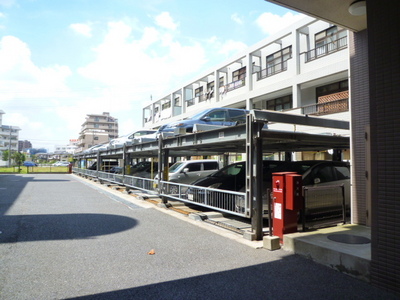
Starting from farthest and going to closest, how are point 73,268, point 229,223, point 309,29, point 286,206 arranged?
point 309,29, point 229,223, point 286,206, point 73,268

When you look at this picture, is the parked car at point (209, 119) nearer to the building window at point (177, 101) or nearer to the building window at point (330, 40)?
the building window at point (330, 40)

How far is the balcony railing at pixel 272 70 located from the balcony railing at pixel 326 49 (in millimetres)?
1764

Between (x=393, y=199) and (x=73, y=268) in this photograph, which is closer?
(x=393, y=199)

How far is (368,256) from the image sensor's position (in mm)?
3836

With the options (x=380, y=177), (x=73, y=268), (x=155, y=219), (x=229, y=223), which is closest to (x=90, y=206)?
(x=155, y=219)

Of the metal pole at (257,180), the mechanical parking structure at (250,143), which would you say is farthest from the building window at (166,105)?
the metal pole at (257,180)

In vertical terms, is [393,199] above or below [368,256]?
above

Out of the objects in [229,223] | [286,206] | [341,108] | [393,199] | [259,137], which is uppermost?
[341,108]

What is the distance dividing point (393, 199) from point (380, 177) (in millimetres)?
303

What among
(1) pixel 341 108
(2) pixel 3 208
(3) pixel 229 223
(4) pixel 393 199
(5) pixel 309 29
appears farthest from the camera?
(5) pixel 309 29

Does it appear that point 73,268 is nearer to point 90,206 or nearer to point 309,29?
point 90,206

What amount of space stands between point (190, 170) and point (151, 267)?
922 cm

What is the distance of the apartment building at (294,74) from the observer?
1537 cm

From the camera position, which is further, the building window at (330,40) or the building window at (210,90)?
the building window at (210,90)
